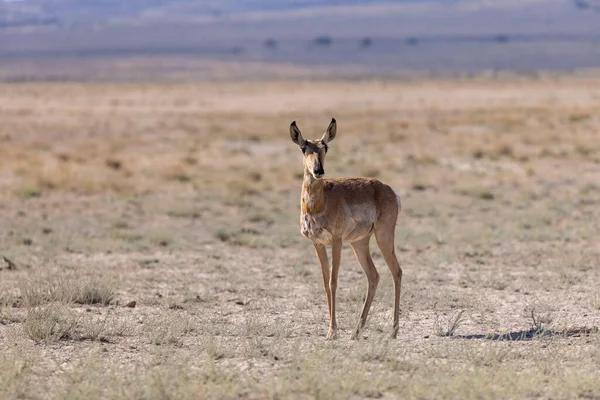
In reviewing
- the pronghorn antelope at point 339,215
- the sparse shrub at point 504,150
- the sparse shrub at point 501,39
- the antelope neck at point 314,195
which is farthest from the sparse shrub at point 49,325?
the sparse shrub at point 501,39

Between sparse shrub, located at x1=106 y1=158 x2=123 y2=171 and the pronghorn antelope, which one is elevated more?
the pronghorn antelope

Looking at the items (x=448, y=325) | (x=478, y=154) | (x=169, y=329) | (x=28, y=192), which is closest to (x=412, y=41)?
(x=478, y=154)

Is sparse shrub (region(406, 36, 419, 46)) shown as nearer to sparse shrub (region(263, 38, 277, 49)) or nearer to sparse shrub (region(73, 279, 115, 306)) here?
sparse shrub (region(263, 38, 277, 49))

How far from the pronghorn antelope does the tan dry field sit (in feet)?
1.71

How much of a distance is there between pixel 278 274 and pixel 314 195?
4.17 m

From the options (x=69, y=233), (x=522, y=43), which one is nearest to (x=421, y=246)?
(x=69, y=233)

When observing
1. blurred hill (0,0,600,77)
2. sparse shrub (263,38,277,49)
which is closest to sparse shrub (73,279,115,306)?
blurred hill (0,0,600,77)

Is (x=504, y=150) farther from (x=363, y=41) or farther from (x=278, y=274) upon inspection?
(x=363, y=41)

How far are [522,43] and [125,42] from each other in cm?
6749

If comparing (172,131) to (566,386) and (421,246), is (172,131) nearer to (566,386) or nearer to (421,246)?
(421,246)

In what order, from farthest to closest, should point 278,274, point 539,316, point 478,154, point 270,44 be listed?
point 270,44 < point 478,154 < point 278,274 < point 539,316

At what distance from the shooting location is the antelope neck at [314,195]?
876 centimetres

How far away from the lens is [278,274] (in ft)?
41.9

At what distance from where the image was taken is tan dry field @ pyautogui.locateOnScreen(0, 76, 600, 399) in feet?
24.0
